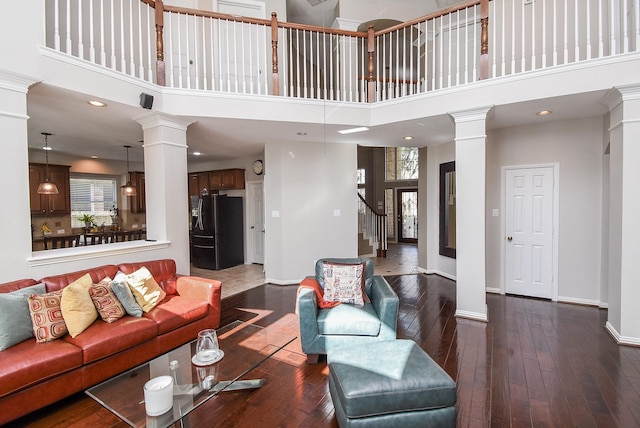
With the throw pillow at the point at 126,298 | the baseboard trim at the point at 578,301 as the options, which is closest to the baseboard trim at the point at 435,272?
the baseboard trim at the point at 578,301

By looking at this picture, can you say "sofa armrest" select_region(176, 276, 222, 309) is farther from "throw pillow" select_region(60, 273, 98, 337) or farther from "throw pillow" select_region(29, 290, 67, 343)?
Result: "throw pillow" select_region(29, 290, 67, 343)

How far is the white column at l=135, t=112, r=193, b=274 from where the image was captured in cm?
371

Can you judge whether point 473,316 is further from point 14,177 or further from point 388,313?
point 14,177

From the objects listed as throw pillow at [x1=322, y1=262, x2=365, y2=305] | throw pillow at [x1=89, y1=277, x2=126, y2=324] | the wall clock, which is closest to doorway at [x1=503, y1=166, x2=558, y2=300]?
throw pillow at [x1=322, y1=262, x2=365, y2=305]

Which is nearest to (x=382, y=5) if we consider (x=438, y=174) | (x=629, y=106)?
(x=438, y=174)

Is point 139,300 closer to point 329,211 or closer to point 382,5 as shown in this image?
point 329,211

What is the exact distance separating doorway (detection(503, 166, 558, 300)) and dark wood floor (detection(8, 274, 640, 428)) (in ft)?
1.90

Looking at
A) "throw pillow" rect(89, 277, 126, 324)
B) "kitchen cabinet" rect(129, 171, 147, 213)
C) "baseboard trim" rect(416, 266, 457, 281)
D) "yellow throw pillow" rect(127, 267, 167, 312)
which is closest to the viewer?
"throw pillow" rect(89, 277, 126, 324)

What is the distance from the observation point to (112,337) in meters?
2.30

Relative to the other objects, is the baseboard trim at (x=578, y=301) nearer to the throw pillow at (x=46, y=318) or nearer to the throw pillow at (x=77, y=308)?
the throw pillow at (x=77, y=308)

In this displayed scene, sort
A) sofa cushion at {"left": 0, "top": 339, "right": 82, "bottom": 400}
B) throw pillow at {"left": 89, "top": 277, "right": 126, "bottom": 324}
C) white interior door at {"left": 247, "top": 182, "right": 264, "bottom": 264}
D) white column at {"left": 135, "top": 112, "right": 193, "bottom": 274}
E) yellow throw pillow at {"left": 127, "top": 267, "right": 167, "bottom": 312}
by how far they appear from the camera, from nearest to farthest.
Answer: sofa cushion at {"left": 0, "top": 339, "right": 82, "bottom": 400} < throw pillow at {"left": 89, "top": 277, "right": 126, "bottom": 324} < yellow throw pillow at {"left": 127, "top": 267, "right": 167, "bottom": 312} < white column at {"left": 135, "top": 112, "right": 193, "bottom": 274} < white interior door at {"left": 247, "top": 182, "right": 264, "bottom": 264}

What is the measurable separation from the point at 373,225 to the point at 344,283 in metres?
4.67

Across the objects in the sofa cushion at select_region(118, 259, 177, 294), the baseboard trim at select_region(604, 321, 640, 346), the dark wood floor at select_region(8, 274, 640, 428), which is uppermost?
the sofa cushion at select_region(118, 259, 177, 294)

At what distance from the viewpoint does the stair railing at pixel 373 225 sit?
24.1 feet
